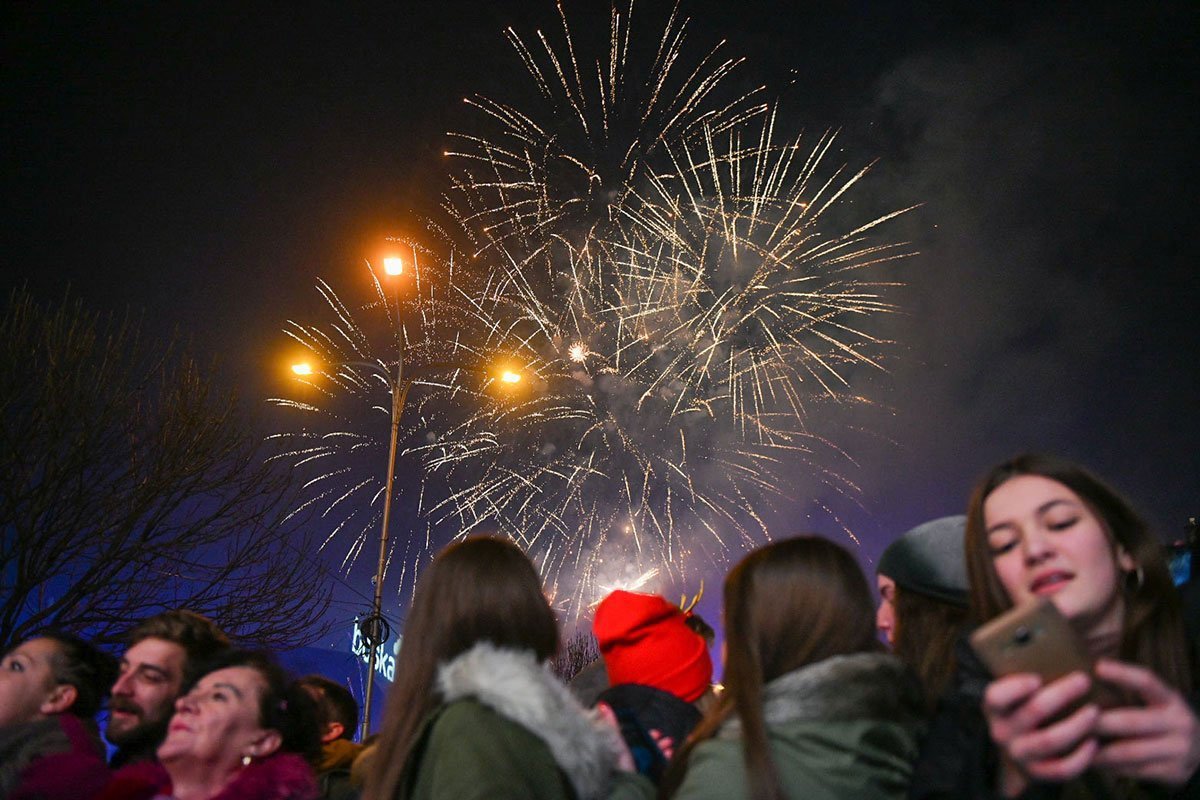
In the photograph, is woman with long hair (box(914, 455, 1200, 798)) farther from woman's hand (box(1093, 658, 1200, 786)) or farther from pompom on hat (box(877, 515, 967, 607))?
pompom on hat (box(877, 515, 967, 607))

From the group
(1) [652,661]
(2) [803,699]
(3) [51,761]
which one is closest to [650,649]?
(1) [652,661]

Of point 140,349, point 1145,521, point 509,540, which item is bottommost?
point 1145,521

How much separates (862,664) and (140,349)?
→ 11.3 m

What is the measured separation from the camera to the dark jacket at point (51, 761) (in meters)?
3.57

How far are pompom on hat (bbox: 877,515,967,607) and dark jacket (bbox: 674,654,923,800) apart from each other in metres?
0.88

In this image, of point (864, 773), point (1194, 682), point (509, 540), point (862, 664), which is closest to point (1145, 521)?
point (1194, 682)

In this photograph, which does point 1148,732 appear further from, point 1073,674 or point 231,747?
point 231,747

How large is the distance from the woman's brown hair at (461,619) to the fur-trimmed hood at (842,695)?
921 mm

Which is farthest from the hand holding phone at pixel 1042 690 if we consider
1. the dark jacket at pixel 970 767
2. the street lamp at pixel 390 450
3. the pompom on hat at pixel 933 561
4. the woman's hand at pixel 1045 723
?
the street lamp at pixel 390 450

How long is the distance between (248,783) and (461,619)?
1.14 m

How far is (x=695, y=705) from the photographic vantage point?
13.6ft

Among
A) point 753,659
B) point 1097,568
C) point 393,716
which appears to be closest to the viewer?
point 1097,568

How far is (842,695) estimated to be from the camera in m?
2.41

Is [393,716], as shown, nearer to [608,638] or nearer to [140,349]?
[608,638]
